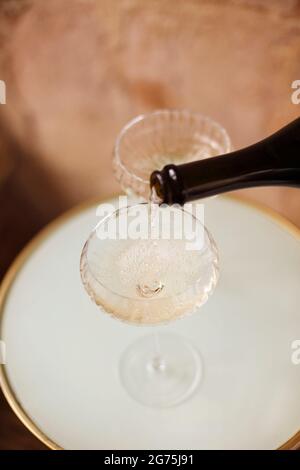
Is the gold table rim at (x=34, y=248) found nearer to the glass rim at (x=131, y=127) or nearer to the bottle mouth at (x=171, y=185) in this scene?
the glass rim at (x=131, y=127)

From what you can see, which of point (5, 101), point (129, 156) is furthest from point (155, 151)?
point (5, 101)

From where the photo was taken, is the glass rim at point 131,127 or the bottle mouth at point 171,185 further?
the glass rim at point 131,127

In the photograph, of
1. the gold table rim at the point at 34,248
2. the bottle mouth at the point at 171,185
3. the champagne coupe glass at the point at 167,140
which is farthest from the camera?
the champagne coupe glass at the point at 167,140

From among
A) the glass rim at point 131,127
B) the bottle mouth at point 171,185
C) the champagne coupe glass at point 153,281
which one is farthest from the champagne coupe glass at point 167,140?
the bottle mouth at point 171,185

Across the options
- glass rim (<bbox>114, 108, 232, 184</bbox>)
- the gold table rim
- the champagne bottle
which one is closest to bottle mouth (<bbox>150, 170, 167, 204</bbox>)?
the champagne bottle

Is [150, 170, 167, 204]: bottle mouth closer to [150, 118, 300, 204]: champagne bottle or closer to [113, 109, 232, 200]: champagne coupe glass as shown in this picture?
[150, 118, 300, 204]: champagne bottle

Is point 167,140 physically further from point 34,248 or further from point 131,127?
point 34,248

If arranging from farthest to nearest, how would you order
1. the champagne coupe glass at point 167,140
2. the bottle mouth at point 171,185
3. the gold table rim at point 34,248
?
the champagne coupe glass at point 167,140, the gold table rim at point 34,248, the bottle mouth at point 171,185

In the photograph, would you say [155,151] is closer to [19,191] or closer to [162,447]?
[19,191]
